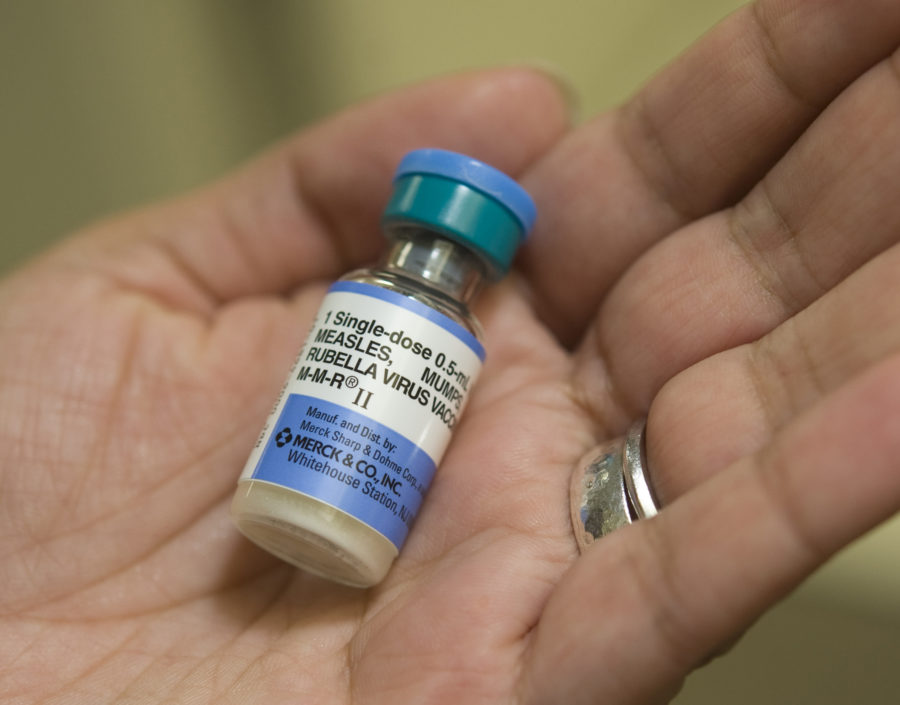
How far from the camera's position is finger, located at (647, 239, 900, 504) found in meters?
0.64

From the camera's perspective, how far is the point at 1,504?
0.90 metres

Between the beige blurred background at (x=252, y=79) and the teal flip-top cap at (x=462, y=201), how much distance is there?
0.39 m

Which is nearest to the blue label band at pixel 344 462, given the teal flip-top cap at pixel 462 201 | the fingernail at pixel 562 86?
the teal flip-top cap at pixel 462 201

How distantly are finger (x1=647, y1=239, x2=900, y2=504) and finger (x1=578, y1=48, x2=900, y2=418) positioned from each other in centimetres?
6

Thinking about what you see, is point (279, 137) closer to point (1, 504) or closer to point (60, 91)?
point (60, 91)

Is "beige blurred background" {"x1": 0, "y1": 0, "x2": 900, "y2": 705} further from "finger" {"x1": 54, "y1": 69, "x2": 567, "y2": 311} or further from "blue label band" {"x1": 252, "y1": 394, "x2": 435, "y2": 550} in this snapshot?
"blue label band" {"x1": 252, "y1": 394, "x2": 435, "y2": 550}

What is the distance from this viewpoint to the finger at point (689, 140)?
2.46ft

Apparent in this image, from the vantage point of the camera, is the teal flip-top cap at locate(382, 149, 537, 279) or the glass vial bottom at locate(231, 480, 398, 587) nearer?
the glass vial bottom at locate(231, 480, 398, 587)

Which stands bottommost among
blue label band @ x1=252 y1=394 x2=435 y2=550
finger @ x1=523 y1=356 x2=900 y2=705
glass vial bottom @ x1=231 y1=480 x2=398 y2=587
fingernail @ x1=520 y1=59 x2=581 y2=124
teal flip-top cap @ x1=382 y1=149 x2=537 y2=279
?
glass vial bottom @ x1=231 y1=480 x2=398 y2=587

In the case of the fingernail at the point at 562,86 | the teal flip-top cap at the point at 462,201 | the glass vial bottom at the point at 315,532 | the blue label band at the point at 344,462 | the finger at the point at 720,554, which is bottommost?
the glass vial bottom at the point at 315,532

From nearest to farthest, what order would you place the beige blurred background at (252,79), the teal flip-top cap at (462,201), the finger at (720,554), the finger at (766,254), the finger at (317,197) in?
the finger at (720,554) → the finger at (766,254) → the teal flip-top cap at (462,201) → the finger at (317,197) → the beige blurred background at (252,79)

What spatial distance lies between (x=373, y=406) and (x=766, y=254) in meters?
0.42

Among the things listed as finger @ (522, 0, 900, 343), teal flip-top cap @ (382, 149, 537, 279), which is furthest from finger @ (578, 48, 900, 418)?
teal flip-top cap @ (382, 149, 537, 279)

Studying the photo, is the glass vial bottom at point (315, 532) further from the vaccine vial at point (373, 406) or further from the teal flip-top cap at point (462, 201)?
the teal flip-top cap at point (462, 201)
